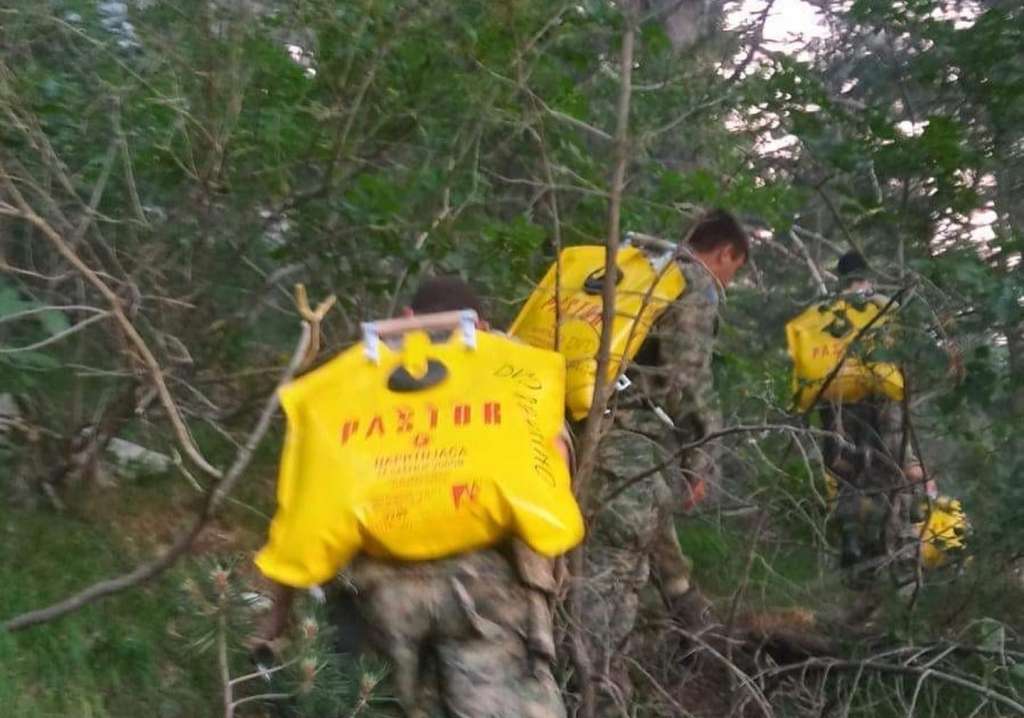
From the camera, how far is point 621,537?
4906mm

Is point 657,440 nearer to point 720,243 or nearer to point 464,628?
point 720,243

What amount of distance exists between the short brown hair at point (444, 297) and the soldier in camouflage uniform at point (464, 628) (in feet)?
2.33

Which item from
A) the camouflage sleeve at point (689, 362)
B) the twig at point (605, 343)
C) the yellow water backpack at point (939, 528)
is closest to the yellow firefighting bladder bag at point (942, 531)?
the yellow water backpack at point (939, 528)

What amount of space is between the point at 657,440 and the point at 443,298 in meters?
1.36

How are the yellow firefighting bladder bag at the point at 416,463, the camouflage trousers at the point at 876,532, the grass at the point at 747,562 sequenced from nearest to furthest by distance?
the yellow firefighting bladder bag at the point at 416,463 → the camouflage trousers at the point at 876,532 → the grass at the point at 747,562

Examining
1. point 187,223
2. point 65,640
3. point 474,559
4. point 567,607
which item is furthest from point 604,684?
point 187,223

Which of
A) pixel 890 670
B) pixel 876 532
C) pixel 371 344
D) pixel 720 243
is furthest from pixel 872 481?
pixel 371 344

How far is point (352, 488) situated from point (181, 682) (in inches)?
55.6

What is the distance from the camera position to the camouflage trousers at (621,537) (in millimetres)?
4609

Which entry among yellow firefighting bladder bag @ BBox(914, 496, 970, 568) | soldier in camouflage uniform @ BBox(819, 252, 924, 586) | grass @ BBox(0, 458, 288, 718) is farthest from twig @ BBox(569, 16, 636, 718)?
yellow firefighting bladder bag @ BBox(914, 496, 970, 568)

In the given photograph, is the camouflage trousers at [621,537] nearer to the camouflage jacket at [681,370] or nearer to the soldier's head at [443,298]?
the camouflage jacket at [681,370]

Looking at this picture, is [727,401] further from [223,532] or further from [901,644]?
[223,532]

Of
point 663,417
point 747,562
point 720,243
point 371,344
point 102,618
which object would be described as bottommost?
point 102,618

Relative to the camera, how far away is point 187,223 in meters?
5.13
